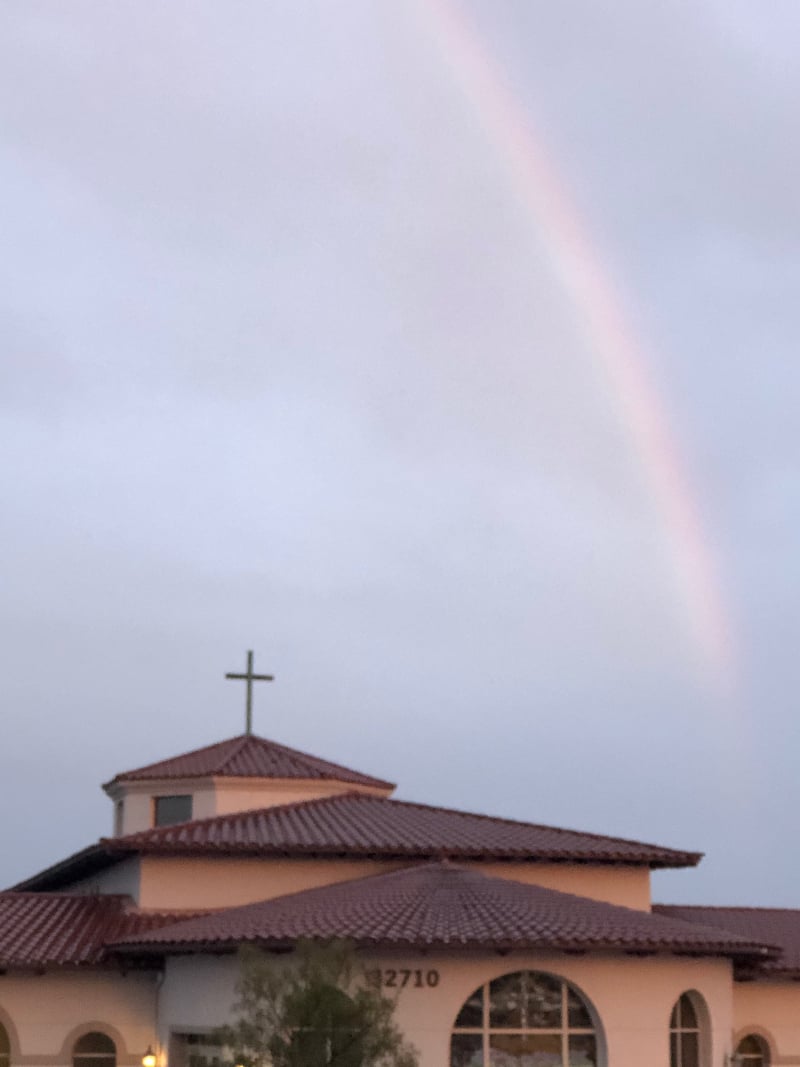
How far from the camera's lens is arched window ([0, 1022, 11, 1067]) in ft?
106

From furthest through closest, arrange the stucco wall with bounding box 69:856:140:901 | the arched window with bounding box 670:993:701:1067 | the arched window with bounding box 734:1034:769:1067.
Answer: the arched window with bounding box 734:1034:769:1067, the stucco wall with bounding box 69:856:140:901, the arched window with bounding box 670:993:701:1067

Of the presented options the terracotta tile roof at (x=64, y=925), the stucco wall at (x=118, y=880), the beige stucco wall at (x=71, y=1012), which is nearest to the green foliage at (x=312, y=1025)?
the terracotta tile roof at (x=64, y=925)

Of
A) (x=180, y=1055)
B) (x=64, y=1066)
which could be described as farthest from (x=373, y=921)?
(x=64, y=1066)

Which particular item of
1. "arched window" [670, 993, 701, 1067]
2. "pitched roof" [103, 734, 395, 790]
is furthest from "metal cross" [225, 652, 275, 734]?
"arched window" [670, 993, 701, 1067]

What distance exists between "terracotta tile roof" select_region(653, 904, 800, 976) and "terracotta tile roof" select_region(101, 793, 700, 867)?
353 cm

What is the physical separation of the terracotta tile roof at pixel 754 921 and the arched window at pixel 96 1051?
13.7 metres

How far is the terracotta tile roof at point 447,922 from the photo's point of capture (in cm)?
2734

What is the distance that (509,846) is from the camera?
115 feet

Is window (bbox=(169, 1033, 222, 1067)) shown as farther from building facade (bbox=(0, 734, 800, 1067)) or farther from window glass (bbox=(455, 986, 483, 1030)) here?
window glass (bbox=(455, 986, 483, 1030))

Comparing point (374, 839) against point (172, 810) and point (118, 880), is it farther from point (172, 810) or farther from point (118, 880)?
point (172, 810)

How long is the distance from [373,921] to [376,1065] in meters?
4.22

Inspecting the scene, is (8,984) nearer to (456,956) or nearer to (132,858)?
(132,858)

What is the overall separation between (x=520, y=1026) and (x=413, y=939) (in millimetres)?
2731

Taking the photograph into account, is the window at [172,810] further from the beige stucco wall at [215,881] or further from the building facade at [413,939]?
the beige stucco wall at [215,881]
